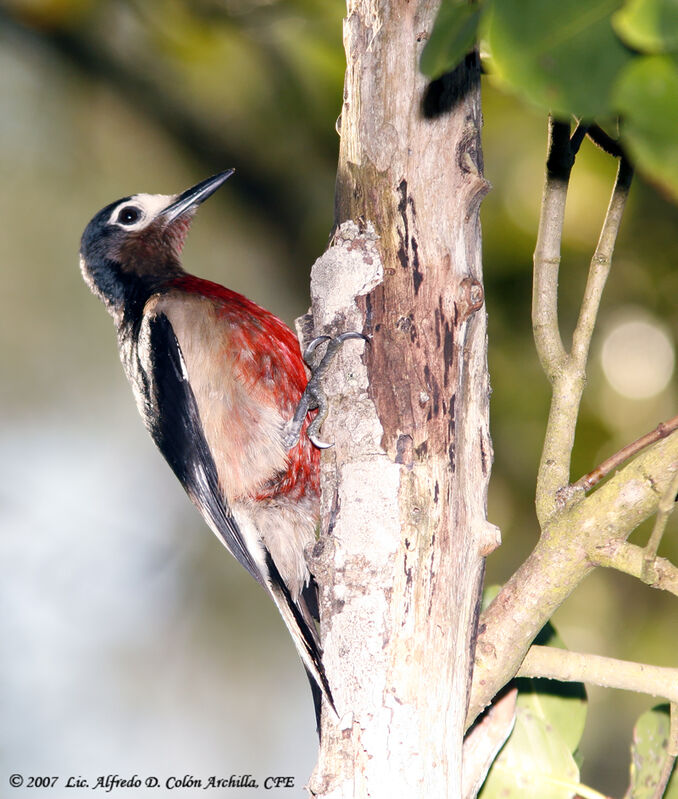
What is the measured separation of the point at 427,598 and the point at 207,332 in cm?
153

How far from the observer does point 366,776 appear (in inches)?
64.7

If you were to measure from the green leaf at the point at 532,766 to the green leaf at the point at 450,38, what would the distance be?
1709mm

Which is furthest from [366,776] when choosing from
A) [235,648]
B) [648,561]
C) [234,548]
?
[235,648]

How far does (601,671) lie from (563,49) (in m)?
1.41

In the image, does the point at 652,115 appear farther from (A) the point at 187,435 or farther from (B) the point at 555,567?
(A) the point at 187,435

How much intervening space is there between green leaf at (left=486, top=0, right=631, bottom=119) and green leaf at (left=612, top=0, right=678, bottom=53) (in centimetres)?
4

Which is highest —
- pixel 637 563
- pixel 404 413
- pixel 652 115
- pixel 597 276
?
pixel 597 276

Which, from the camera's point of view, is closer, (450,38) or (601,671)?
(450,38)

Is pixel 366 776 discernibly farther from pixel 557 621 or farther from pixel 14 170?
pixel 14 170

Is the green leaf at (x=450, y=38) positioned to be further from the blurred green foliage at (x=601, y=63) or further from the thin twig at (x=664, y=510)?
the thin twig at (x=664, y=510)

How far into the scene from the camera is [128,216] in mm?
3500

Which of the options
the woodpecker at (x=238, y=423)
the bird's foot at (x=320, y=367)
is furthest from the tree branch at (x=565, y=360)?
the woodpecker at (x=238, y=423)

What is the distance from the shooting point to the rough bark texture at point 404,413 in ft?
5.54

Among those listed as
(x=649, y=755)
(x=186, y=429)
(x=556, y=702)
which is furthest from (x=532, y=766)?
(x=186, y=429)
